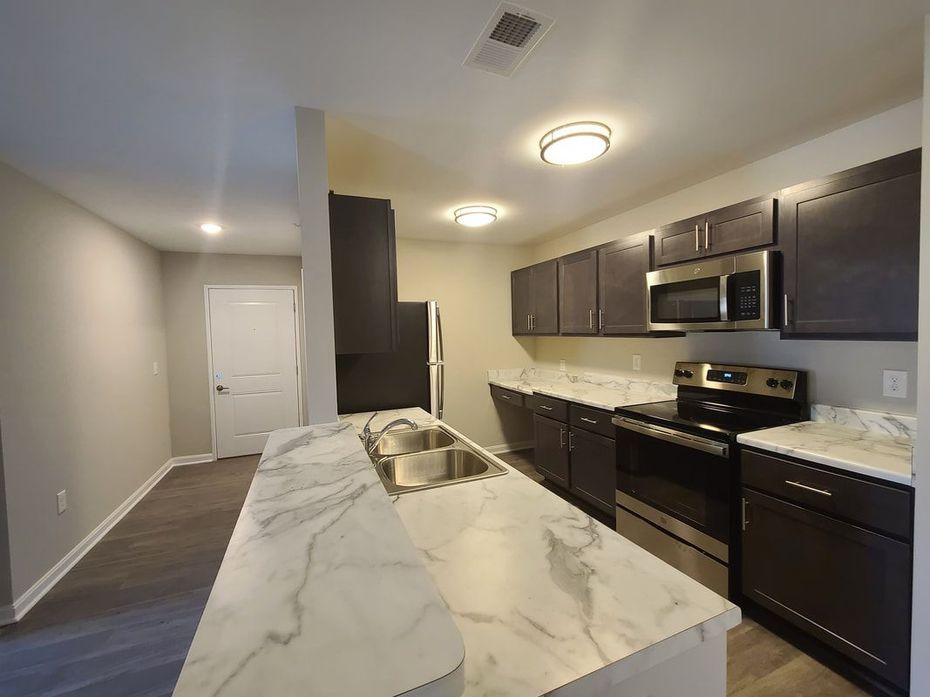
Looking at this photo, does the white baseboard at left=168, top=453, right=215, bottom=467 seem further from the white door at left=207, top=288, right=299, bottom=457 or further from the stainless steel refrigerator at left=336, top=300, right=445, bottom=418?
the stainless steel refrigerator at left=336, top=300, right=445, bottom=418

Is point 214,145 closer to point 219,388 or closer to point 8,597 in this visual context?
point 8,597

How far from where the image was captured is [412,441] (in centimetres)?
217

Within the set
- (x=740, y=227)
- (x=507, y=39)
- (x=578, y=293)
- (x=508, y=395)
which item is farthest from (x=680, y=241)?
(x=508, y=395)

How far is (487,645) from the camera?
676 millimetres

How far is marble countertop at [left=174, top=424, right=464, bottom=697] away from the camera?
1.47ft

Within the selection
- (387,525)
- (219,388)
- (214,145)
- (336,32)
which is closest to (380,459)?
(387,525)

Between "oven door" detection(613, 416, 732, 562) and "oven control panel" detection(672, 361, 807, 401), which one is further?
"oven control panel" detection(672, 361, 807, 401)

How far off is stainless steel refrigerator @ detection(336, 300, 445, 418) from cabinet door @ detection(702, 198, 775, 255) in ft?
6.42

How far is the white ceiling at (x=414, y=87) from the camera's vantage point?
1221 mm

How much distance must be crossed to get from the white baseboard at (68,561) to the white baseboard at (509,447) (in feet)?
10.7

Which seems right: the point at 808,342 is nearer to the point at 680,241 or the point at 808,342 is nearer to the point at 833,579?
the point at 680,241

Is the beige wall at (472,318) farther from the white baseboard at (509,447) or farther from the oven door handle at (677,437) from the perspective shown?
the oven door handle at (677,437)

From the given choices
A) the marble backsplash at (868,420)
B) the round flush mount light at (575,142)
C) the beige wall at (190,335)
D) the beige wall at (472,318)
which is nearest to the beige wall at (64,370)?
the beige wall at (190,335)

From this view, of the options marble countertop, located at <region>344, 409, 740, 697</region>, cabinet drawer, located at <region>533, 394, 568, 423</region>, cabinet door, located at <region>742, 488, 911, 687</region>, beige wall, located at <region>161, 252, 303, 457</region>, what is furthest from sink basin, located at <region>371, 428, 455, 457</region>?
beige wall, located at <region>161, 252, 303, 457</region>
